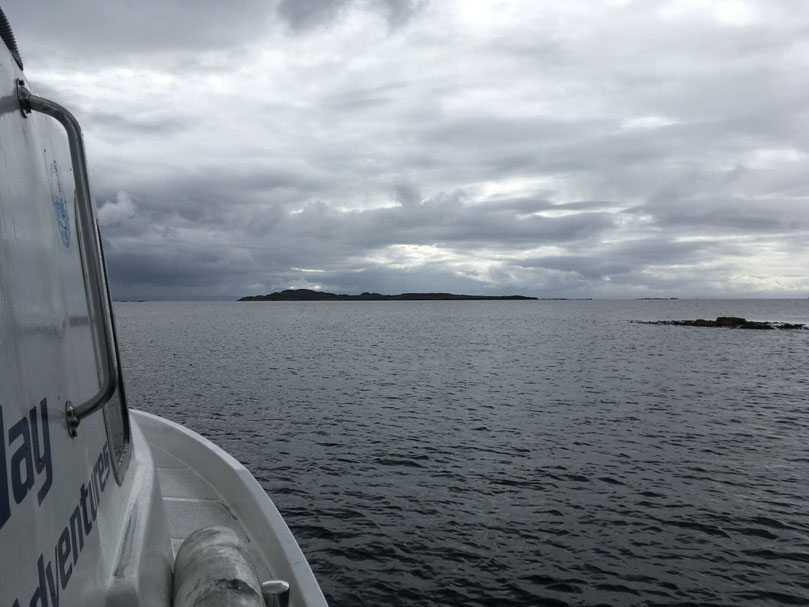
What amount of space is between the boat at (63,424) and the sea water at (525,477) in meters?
7.27

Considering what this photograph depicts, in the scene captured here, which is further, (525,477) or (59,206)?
(525,477)

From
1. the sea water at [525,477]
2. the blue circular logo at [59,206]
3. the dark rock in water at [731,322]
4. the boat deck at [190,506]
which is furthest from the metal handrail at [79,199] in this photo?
the dark rock in water at [731,322]

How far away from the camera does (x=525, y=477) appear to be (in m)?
16.3

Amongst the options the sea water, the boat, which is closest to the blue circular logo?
the boat

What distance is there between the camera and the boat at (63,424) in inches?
74.3

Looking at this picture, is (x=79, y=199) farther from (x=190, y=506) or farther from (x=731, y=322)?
(x=731, y=322)

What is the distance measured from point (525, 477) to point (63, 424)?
50.3 feet

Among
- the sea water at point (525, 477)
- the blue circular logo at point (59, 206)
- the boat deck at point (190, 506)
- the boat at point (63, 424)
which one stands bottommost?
the sea water at point (525, 477)

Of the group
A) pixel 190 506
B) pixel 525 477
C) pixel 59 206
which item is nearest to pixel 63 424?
pixel 59 206

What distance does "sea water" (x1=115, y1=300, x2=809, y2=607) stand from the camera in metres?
10.8

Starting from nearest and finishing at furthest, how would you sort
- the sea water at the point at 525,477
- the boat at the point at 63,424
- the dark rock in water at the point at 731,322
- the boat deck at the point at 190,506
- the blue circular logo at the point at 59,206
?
the boat at the point at 63,424 < the blue circular logo at the point at 59,206 < the boat deck at the point at 190,506 < the sea water at the point at 525,477 < the dark rock in water at the point at 731,322

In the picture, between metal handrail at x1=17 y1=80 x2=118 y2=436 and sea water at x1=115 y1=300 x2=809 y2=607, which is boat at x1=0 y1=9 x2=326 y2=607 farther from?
sea water at x1=115 y1=300 x2=809 y2=607

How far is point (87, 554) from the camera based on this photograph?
2.51 meters

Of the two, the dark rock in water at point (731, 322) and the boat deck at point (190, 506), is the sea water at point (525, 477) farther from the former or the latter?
the dark rock in water at point (731, 322)
